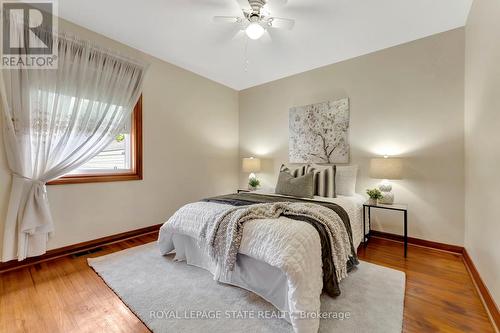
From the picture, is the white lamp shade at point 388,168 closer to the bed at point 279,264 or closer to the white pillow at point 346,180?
the white pillow at point 346,180

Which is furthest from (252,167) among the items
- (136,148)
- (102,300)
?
(102,300)

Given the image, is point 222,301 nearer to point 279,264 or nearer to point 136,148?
point 279,264

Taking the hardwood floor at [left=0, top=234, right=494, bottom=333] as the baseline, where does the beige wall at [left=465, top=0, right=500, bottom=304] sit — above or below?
above

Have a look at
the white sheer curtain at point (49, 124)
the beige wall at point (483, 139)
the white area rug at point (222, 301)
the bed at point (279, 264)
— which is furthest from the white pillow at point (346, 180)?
the white sheer curtain at point (49, 124)

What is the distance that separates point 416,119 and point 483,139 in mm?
1001

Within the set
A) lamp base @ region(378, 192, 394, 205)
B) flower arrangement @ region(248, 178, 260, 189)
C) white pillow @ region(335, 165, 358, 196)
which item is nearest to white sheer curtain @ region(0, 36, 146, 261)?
flower arrangement @ region(248, 178, 260, 189)

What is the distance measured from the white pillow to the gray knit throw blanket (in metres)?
1.15

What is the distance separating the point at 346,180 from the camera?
9.75 ft

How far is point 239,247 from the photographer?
65.9 inches

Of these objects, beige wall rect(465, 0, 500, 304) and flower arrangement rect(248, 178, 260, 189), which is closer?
beige wall rect(465, 0, 500, 304)

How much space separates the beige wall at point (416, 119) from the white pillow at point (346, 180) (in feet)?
0.79

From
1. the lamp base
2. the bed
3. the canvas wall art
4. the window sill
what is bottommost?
the bed

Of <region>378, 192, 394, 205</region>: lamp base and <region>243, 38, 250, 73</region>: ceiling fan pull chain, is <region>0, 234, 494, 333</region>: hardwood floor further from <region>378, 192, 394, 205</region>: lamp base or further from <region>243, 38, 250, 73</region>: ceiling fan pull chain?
<region>243, 38, 250, 73</region>: ceiling fan pull chain

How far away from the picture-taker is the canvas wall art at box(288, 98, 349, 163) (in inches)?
129
